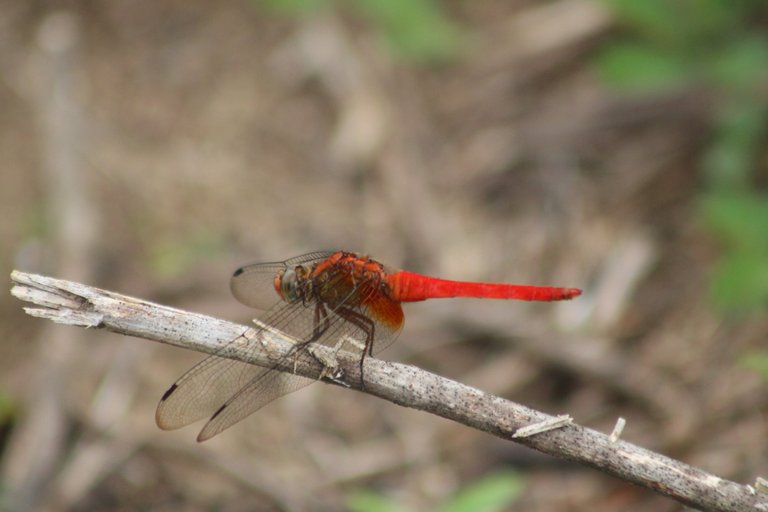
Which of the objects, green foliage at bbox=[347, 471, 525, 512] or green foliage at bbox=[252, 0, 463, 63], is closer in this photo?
green foliage at bbox=[347, 471, 525, 512]

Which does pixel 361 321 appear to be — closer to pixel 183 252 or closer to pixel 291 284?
pixel 291 284

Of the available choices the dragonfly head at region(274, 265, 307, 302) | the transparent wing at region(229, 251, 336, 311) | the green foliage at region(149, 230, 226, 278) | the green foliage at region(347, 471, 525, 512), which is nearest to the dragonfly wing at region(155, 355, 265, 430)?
the dragonfly head at region(274, 265, 307, 302)

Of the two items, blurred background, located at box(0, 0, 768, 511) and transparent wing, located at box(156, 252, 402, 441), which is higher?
blurred background, located at box(0, 0, 768, 511)

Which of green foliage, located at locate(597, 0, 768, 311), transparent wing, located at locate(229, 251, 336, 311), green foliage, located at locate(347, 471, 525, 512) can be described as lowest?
green foliage, located at locate(347, 471, 525, 512)

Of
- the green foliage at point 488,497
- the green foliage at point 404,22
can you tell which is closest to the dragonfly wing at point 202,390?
the green foliage at point 488,497

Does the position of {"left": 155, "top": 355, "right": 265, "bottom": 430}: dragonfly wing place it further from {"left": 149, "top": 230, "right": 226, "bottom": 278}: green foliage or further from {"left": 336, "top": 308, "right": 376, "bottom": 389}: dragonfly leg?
{"left": 149, "top": 230, "right": 226, "bottom": 278}: green foliage

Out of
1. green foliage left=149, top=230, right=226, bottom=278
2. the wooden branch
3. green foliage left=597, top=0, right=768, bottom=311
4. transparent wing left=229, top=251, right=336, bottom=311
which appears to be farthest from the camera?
green foliage left=149, top=230, right=226, bottom=278

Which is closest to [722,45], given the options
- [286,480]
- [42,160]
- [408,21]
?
[408,21]

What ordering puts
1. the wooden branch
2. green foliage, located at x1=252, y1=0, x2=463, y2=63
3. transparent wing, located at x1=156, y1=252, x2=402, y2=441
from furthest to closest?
1. green foliage, located at x1=252, y1=0, x2=463, y2=63
2. transparent wing, located at x1=156, y1=252, x2=402, y2=441
3. the wooden branch
